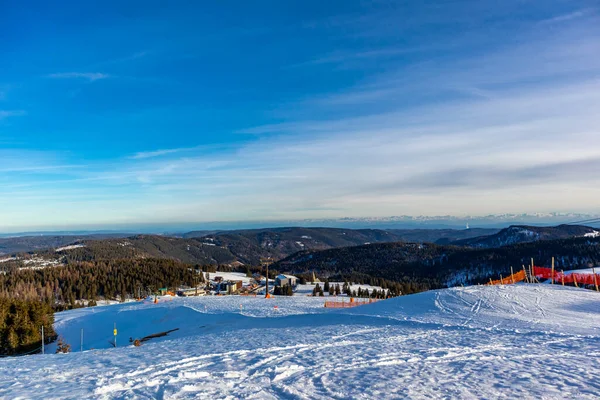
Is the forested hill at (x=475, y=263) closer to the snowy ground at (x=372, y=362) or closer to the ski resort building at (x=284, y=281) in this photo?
the ski resort building at (x=284, y=281)

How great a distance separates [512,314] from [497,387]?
14.8 meters

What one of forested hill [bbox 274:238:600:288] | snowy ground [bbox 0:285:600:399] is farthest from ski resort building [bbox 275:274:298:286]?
snowy ground [bbox 0:285:600:399]

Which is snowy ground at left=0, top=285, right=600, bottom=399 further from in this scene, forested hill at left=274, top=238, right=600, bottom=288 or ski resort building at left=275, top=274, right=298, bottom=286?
forested hill at left=274, top=238, right=600, bottom=288

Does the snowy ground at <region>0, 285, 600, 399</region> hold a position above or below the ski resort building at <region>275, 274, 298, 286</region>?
above

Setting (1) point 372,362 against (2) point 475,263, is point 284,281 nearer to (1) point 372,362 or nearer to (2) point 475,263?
(1) point 372,362

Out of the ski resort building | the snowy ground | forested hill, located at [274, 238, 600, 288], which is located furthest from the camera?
forested hill, located at [274, 238, 600, 288]

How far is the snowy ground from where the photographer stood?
912 centimetres

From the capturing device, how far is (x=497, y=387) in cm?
888

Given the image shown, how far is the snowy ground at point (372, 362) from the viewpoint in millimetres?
9125

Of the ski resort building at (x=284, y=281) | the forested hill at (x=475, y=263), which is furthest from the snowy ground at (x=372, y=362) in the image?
the forested hill at (x=475, y=263)

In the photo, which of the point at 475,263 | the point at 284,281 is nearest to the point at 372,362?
the point at 284,281

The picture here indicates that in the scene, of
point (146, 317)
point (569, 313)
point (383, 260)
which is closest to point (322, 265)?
point (383, 260)

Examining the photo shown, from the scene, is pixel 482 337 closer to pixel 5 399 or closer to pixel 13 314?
pixel 5 399

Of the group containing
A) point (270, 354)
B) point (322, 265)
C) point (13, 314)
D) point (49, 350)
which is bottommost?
point (322, 265)
